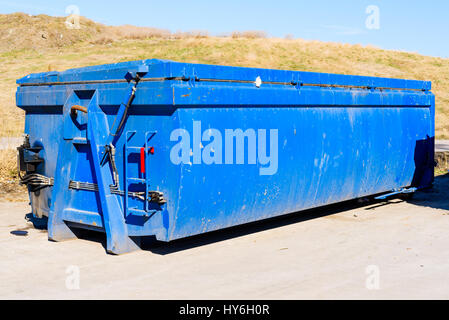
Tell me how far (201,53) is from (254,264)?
1357 inches

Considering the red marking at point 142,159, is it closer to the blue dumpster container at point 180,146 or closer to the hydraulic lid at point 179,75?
the blue dumpster container at point 180,146

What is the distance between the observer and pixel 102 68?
6.12m

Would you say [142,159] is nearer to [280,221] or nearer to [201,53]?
[280,221]

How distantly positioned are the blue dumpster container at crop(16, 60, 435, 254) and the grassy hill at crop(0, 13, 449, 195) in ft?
76.1

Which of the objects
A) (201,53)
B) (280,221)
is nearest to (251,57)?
(201,53)

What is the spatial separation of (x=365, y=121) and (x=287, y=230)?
6.74 ft

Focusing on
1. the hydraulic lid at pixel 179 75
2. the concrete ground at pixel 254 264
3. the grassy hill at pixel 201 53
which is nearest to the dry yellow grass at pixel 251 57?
the grassy hill at pixel 201 53

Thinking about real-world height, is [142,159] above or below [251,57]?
below

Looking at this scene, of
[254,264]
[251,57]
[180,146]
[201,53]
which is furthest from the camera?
[201,53]

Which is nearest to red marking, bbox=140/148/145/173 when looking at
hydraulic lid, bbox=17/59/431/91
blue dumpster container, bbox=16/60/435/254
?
blue dumpster container, bbox=16/60/435/254

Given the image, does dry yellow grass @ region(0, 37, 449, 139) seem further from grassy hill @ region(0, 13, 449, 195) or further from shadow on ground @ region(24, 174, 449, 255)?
shadow on ground @ region(24, 174, 449, 255)

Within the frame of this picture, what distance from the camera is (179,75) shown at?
17.6 feet

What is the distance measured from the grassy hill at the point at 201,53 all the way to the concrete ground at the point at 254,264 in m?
23.6
